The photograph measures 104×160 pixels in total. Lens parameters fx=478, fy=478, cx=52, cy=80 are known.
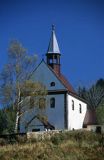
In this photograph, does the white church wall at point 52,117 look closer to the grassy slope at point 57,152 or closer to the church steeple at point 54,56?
the church steeple at point 54,56

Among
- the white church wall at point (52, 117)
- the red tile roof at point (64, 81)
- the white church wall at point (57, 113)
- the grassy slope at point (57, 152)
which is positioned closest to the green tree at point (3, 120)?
the white church wall at point (52, 117)

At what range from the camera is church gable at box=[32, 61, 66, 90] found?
50.6 m

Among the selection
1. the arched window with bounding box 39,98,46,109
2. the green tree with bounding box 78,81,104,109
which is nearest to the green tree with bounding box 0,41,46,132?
the arched window with bounding box 39,98,46,109

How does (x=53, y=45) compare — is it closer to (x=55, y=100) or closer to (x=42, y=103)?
(x=55, y=100)

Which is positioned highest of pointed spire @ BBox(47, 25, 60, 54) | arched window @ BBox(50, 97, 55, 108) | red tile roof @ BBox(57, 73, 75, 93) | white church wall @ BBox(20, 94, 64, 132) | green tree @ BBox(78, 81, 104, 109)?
pointed spire @ BBox(47, 25, 60, 54)

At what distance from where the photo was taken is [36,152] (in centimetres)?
2278

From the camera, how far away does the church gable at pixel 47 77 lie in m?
50.6

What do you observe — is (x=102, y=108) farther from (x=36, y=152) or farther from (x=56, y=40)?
(x=36, y=152)

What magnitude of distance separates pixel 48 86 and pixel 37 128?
499 centimetres

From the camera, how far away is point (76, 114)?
53438 millimetres

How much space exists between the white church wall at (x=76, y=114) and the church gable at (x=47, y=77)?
1698 millimetres

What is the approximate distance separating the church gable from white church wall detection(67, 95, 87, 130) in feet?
5.57

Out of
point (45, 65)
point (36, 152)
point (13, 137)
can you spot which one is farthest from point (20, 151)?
point (45, 65)

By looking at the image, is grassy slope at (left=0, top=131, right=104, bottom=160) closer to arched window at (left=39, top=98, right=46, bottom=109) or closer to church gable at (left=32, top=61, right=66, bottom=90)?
arched window at (left=39, top=98, right=46, bottom=109)
